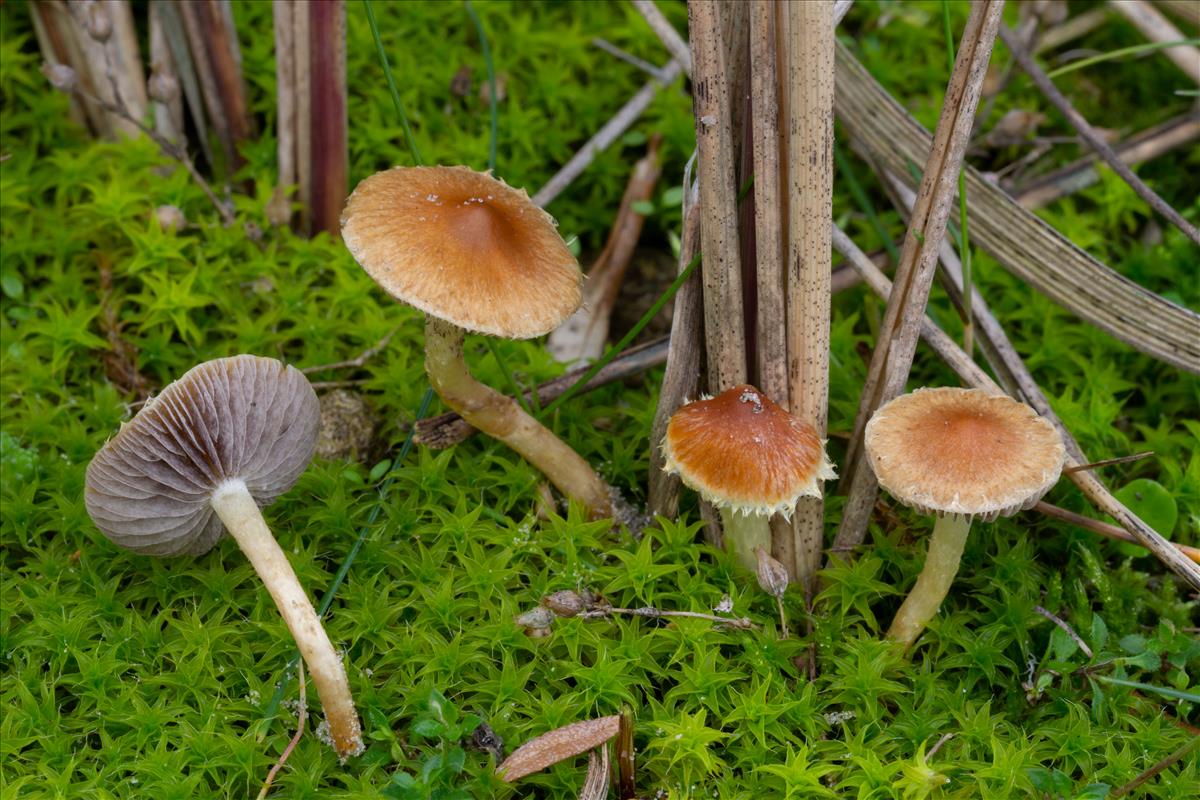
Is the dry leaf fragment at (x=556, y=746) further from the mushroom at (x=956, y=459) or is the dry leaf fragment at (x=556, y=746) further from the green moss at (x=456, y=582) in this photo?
the mushroom at (x=956, y=459)

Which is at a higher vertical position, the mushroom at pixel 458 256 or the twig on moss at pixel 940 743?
the mushroom at pixel 458 256

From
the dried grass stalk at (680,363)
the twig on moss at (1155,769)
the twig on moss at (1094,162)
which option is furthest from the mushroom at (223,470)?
the twig on moss at (1094,162)

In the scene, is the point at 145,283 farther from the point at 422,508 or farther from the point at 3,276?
the point at 422,508

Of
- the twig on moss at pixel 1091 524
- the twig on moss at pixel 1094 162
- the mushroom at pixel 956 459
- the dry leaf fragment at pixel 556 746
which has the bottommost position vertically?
the dry leaf fragment at pixel 556 746

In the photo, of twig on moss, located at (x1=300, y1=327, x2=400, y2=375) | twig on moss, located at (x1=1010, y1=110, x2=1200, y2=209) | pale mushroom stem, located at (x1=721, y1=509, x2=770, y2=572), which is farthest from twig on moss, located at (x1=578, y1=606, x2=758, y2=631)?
twig on moss, located at (x1=1010, y1=110, x2=1200, y2=209)

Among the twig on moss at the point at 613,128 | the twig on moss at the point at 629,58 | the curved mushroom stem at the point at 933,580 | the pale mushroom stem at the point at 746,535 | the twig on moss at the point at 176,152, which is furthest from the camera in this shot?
the twig on moss at the point at 629,58

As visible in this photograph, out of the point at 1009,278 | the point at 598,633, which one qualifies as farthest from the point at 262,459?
the point at 1009,278

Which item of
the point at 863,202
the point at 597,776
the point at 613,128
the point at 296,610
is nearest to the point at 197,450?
the point at 296,610
